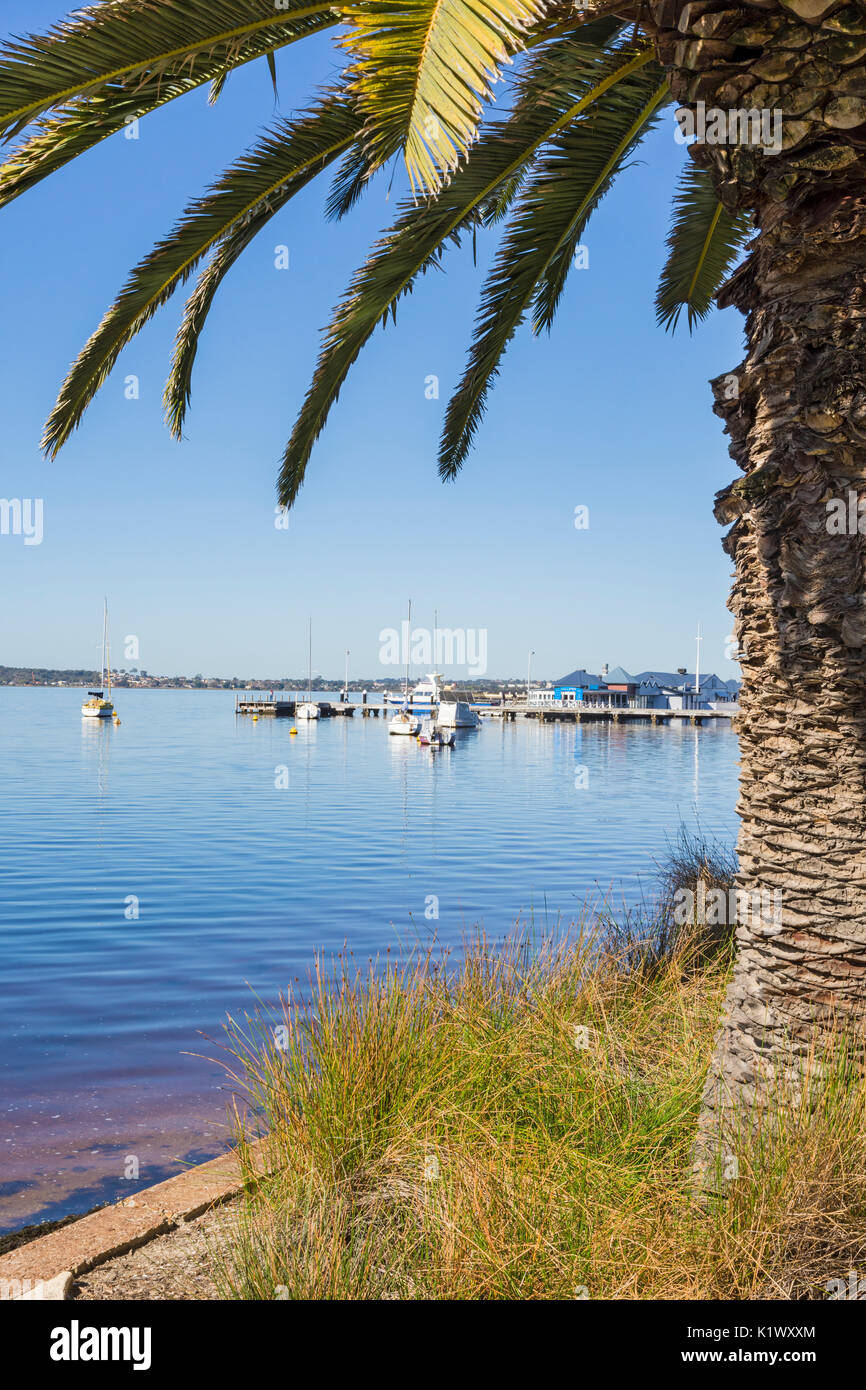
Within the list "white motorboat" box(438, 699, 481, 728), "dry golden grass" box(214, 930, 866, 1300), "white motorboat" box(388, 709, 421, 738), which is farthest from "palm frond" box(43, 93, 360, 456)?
"white motorboat" box(438, 699, 481, 728)

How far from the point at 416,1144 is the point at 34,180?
5078 millimetres

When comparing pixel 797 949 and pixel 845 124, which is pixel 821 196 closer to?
pixel 845 124

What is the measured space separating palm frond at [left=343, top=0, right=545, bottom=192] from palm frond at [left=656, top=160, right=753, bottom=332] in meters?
4.85

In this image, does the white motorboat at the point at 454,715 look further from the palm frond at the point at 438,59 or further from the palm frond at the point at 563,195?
the palm frond at the point at 438,59

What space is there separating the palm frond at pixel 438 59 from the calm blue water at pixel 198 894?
18.9 ft

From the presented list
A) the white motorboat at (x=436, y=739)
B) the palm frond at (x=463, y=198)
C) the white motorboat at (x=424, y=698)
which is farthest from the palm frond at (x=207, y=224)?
the white motorboat at (x=424, y=698)

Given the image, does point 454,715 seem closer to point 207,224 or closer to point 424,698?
point 424,698

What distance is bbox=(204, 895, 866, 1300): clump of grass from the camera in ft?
10.7

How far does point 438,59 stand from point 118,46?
1.89m

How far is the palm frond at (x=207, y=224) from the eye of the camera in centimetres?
677

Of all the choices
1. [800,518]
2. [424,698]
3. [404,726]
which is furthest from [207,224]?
[424,698]

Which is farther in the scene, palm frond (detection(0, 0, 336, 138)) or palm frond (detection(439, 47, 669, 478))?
palm frond (detection(439, 47, 669, 478))

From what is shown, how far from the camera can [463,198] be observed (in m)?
7.03

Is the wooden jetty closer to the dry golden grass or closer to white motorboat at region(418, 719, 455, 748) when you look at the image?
white motorboat at region(418, 719, 455, 748)
